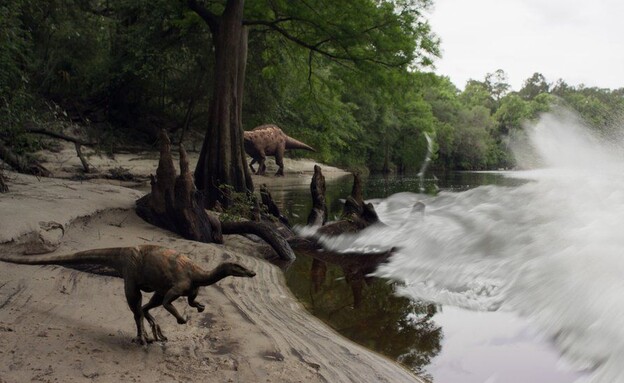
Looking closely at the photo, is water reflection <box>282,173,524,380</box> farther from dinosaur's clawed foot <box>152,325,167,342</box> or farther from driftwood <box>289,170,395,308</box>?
dinosaur's clawed foot <box>152,325,167,342</box>

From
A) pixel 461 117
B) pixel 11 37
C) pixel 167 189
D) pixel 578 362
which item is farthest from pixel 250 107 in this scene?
A: pixel 461 117

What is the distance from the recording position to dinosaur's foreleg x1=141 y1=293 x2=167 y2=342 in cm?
341

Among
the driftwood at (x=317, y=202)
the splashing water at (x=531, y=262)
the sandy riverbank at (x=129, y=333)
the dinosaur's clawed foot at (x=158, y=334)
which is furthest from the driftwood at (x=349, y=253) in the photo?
the dinosaur's clawed foot at (x=158, y=334)

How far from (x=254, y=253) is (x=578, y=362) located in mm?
5014

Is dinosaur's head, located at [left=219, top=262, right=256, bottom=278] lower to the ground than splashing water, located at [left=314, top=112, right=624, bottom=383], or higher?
higher

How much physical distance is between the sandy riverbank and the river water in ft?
1.55

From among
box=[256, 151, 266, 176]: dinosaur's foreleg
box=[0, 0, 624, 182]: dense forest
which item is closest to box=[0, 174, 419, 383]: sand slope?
box=[0, 0, 624, 182]: dense forest

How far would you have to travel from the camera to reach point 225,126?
484 inches

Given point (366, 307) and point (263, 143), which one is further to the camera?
point (263, 143)

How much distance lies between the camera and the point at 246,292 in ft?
18.3

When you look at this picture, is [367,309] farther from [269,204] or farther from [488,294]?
[269,204]

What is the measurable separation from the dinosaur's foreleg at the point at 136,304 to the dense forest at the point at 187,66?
7167 millimetres

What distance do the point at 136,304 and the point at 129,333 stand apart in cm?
46

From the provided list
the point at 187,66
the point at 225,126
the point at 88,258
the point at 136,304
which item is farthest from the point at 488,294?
the point at 187,66
